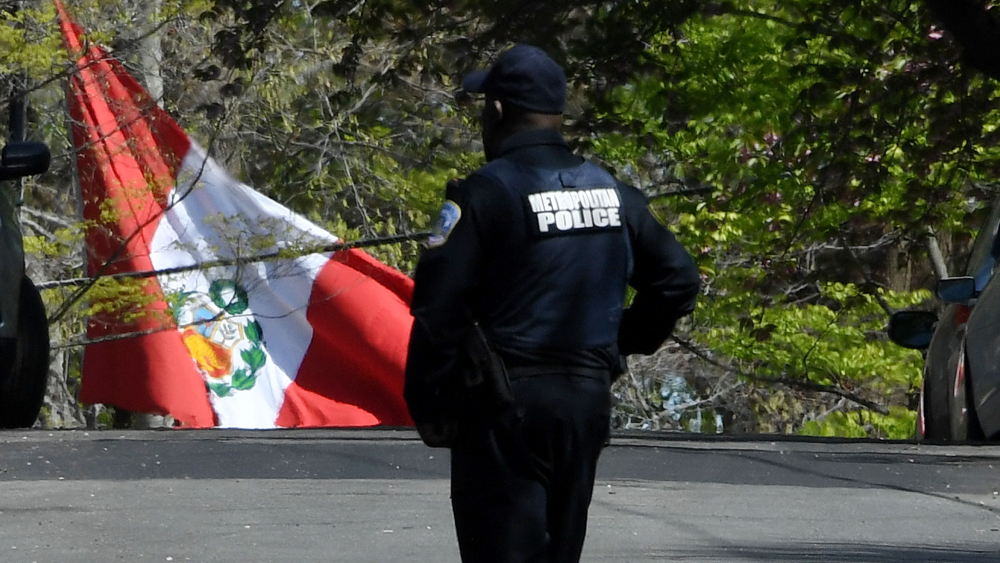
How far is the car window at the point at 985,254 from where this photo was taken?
32.6ft

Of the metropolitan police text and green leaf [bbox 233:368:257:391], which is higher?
the metropolitan police text

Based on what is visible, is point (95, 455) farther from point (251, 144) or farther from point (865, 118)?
point (251, 144)

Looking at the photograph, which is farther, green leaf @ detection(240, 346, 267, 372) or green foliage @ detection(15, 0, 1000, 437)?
green leaf @ detection(240, 346, 267, 372)

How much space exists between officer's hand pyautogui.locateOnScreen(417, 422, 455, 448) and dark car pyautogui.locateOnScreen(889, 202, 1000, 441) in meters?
5.58

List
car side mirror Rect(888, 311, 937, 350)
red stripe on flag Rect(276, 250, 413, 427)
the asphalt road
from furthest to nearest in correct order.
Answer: red stripe on flag Rect(276, 250, 413, 427) < car side mirror Rect(888, 311, 937, 350) < the asphalt road

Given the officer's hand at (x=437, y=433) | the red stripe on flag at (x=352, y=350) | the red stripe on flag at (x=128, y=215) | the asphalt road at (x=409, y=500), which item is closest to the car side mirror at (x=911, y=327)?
the asphalt road at (x=409, y=500)

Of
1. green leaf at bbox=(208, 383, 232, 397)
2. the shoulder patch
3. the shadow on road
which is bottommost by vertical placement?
green leaf at bbox=(208, 383, 232, 397)

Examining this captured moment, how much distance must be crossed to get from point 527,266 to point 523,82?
411mm

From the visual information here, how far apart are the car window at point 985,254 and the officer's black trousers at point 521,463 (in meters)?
6.05

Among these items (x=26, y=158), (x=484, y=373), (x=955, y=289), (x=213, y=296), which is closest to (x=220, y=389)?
(x=213, y=296)

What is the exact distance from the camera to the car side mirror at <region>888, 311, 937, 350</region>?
34.0 feet

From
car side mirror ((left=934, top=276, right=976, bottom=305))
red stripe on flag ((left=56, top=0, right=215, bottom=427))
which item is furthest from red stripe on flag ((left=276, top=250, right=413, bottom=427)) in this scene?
car side mirror ((left=934, top=276, right=976, bottom=305))

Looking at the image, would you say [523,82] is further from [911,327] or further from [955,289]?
[911,327]

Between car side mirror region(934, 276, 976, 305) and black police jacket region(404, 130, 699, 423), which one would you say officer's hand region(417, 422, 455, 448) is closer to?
black police jacket region(404, 130, 699, 423)
